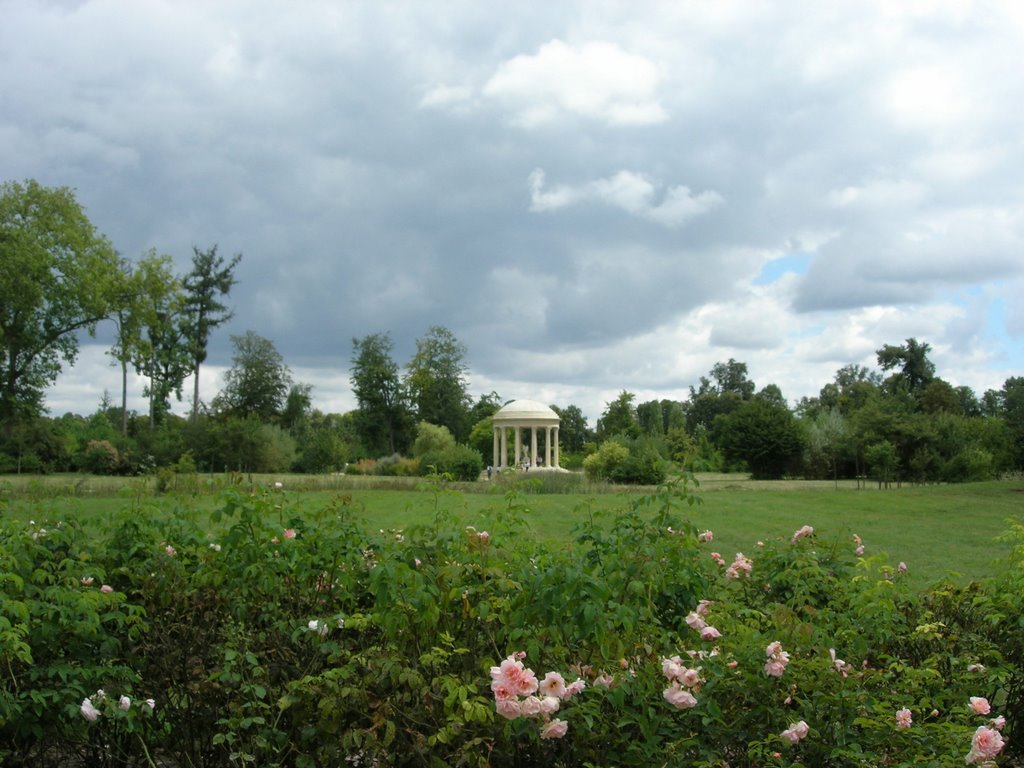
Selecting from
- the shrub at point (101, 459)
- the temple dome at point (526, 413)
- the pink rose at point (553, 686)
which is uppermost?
the temple dome at point (526, 413)

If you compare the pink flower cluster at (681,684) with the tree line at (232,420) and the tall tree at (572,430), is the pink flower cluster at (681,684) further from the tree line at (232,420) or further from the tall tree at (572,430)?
the tall tree at (572,430)

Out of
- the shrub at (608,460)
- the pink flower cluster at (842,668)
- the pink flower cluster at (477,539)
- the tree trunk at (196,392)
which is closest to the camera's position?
the pink flower cluster at (842,668)

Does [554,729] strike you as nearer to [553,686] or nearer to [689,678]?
[553,686]

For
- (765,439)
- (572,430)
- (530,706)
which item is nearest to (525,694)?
(530,706)

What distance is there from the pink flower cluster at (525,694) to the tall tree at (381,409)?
172 ft

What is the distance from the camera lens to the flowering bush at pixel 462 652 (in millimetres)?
2408

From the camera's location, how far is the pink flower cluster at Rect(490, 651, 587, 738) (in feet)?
6.99

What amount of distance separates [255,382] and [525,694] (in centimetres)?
5485

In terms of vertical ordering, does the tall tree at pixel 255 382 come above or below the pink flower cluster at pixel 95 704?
above

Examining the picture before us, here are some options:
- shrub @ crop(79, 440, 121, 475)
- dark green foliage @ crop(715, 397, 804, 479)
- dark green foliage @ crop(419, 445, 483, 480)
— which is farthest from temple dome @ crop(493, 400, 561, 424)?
shrub @ crop(79, 440, 121, 475)

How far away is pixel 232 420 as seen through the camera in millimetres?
34188

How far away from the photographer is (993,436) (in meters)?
32.1

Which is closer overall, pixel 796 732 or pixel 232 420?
pixel 796 732

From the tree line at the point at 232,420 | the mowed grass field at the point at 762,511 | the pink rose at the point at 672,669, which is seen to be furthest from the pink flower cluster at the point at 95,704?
the tree line at the point at 232,420
